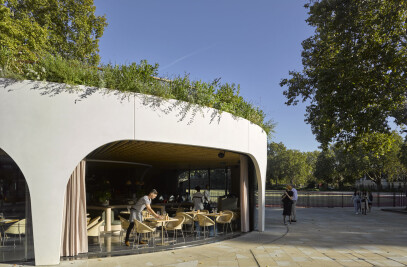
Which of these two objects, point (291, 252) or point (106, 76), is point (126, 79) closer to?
point (106, 76)

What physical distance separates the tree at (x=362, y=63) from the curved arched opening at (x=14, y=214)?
12327mm

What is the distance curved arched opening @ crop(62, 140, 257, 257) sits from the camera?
10195mm

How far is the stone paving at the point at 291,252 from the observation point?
7.77 m

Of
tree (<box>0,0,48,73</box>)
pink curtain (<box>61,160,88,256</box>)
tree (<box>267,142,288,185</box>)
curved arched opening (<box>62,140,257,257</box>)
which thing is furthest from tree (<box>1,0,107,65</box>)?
tree (<box>267,142,288,185</box>)

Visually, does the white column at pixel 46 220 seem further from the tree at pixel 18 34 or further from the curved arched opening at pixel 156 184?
the tree at pixel 18 34

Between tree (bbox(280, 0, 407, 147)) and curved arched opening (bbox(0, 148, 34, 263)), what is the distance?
12327 millimetres

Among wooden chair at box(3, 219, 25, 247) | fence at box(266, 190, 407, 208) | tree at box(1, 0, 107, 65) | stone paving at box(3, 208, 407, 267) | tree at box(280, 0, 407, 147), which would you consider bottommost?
fence at box(266, 190, 407, 208)

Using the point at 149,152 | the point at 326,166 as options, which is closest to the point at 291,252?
the point at 149,152

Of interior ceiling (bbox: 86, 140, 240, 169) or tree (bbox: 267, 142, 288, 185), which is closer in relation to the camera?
interior ceiling (bbox: 86, 140, 240, 169)

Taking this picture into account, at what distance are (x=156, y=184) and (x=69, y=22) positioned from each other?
11.7 m

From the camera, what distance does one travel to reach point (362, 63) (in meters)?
15.1

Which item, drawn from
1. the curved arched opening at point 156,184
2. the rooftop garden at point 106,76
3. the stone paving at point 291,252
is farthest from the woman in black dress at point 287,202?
the rooftop garden at point 106,76

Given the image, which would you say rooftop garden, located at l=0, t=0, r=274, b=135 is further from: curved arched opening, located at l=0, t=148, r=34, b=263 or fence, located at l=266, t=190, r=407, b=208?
fence, located at l=266, t=190, r=407, b=208

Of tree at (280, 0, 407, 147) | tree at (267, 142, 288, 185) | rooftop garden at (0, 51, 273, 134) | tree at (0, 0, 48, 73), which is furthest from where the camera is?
tree at (267, 142, 288, 185)
